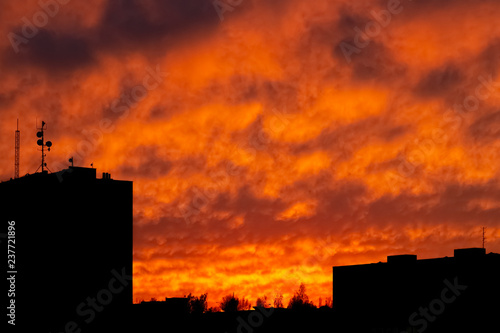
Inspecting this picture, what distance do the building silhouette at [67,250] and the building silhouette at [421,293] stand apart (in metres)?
36.4

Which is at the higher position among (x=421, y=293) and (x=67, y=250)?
(x=67, y=250)

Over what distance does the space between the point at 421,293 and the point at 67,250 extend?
54.6 meters

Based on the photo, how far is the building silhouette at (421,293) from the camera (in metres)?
76.8

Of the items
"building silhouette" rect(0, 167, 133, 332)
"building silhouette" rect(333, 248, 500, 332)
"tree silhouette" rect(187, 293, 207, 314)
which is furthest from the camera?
"tree silhouette" rect(187, 293, 207, 314)

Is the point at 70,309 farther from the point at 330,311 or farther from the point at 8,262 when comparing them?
the point at 330,311

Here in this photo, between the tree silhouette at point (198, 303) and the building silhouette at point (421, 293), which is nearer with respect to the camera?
the building silhouette at point (421, 293)

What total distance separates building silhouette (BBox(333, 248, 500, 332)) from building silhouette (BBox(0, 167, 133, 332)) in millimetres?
36395

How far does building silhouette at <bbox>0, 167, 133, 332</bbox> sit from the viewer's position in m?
108

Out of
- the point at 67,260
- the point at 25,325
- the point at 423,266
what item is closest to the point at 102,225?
the point at 67,260

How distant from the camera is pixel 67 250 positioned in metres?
113

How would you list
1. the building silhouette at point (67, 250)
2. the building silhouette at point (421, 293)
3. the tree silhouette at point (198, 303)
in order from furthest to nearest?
the tree silhouette at point (198, 303) → the building silhouette at point (67, 250) → the building silhouette at point (421, 293)

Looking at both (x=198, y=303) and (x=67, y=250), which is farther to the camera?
(x=198, y=303)

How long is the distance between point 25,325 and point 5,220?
1587cm

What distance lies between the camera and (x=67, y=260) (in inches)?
4422
